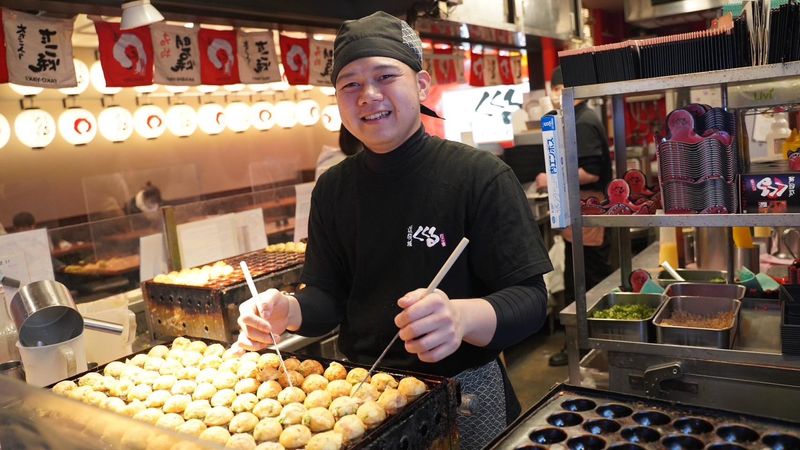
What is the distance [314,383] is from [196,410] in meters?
0.30

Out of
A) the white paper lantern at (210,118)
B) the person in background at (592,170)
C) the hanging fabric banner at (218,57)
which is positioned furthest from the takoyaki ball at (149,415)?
the white paper lantern at (210,118)

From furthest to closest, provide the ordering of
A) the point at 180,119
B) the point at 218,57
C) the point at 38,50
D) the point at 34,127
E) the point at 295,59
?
the point at 180,119 < the point at 34,127 < the point at 295,59 < the point at 218,57 < the point at 38,50

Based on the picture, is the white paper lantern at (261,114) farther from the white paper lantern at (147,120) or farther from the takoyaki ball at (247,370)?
the takoyaki ball at (247,370)

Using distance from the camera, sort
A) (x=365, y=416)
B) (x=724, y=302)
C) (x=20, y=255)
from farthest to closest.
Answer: (x=20, y=255), (x=724, y=302), (x=365, y=416)

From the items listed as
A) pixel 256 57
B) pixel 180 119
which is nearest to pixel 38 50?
pixel 256 57

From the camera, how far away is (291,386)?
1.74 metres

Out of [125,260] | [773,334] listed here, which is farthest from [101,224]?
[773,334]

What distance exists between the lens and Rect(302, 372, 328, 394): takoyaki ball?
5.65ft

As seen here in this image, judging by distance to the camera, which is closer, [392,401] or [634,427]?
[634,427]

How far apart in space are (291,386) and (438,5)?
382cm

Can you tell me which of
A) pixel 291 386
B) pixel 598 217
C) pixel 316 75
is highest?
pixel 316 75

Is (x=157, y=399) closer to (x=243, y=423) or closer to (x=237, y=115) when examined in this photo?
(x=243, y=423)

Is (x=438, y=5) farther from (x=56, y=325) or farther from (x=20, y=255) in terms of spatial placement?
(x=56, y=325)

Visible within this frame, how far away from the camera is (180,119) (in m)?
7.65
